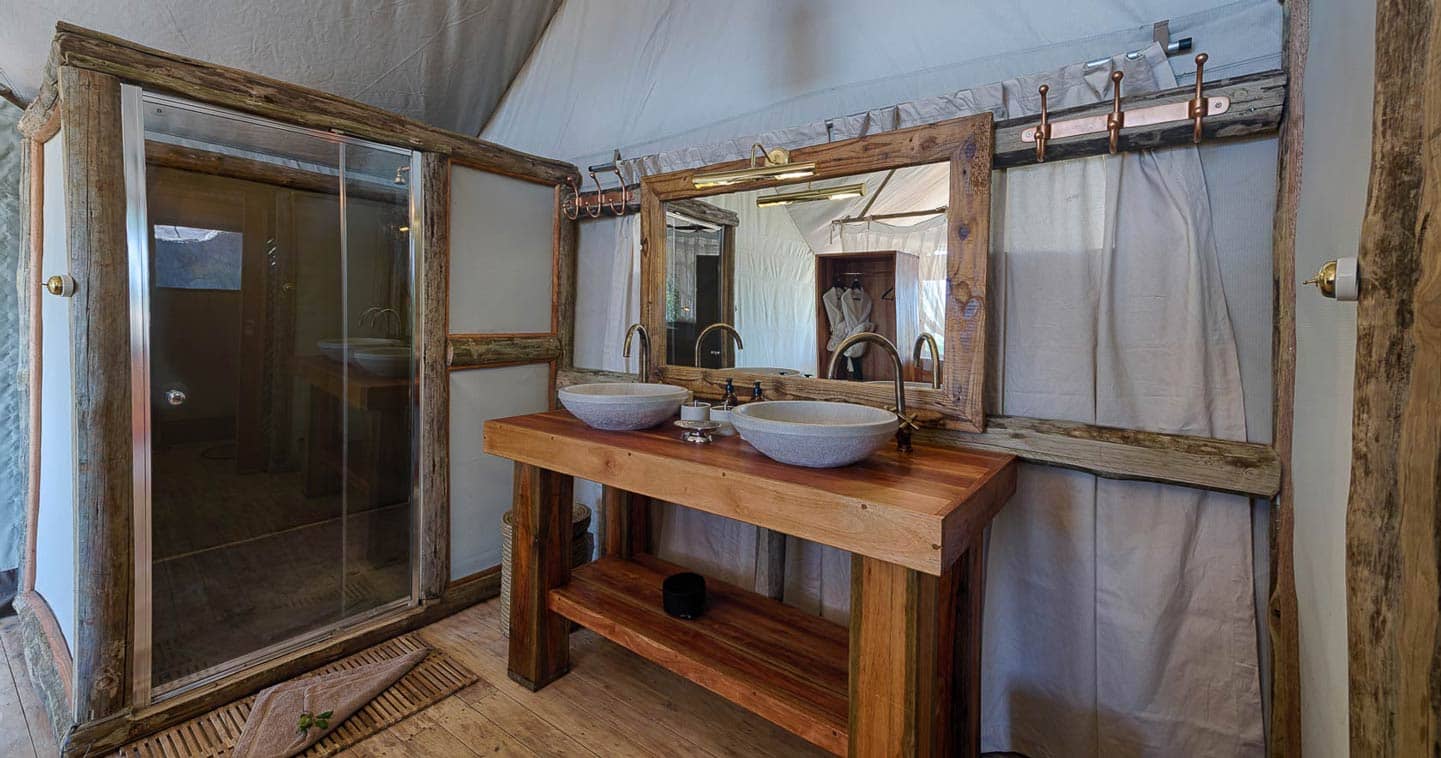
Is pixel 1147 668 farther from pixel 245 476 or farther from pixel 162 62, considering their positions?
pixel 162 62

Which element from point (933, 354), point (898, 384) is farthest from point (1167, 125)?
point (898, 384)

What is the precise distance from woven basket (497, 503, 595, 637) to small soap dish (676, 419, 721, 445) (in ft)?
2.37

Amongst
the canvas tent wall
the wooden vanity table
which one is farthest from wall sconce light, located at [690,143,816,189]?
the wooden vanity table

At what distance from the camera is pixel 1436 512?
52 centimetres

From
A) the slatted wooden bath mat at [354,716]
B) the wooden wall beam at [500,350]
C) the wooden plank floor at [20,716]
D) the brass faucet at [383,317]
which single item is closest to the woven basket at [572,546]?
the slatted wooden bath mat at [354,716]

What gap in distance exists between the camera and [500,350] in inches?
102

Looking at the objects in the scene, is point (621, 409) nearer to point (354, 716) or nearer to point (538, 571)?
point (538, 571)

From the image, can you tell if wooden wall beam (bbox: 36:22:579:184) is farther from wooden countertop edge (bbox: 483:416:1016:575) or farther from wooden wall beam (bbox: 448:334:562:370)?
wooden countertop edge (bbox: 483:416:1016:575)

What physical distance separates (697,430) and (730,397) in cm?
30

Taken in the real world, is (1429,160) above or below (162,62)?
below

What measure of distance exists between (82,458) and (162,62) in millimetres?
1133

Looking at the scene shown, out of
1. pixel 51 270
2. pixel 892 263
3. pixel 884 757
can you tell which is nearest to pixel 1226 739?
pixel 884 757

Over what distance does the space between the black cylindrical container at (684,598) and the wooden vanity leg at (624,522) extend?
1.63 feet

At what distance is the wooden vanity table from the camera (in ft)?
3.99
